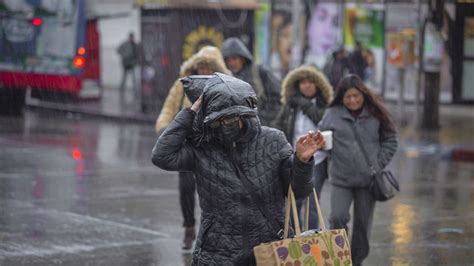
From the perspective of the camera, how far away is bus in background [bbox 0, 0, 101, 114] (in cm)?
2431

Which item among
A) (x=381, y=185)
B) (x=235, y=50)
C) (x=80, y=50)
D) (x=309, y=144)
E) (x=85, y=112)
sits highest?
(x=235, y=50)

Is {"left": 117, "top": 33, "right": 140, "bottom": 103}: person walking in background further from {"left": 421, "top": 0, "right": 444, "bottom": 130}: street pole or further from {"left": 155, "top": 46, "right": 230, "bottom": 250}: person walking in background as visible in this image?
{"left": 155, "top": 46, "right": 230, "bottom": 250}: person walking in background

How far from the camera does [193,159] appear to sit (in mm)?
5453

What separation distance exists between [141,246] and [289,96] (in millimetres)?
1884

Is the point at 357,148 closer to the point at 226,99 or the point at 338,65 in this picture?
the point at 226,99

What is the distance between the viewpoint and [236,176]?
5.27 m

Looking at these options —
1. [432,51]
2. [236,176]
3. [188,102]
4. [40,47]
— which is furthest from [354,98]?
[432,51]

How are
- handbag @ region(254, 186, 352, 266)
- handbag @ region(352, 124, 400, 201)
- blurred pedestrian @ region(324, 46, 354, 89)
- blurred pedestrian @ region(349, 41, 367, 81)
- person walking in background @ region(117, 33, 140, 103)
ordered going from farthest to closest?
person walking in background @ region(117, 33, 140, 103) → blurred pedestrian @ region(349, 41, 367, 81) → blurred pedestrian @ region(324, 46, 354, 89) → handbag @ region(352, 124, 400, 201) → handbag @ region(254, 186, 352, 266)

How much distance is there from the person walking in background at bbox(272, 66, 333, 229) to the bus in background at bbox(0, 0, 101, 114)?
15.6m

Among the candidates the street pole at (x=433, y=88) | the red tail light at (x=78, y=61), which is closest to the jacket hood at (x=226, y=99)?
the street pole at (x=433, y=88)

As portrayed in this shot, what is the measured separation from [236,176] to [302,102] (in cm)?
425

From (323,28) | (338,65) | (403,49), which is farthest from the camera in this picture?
(323,28)

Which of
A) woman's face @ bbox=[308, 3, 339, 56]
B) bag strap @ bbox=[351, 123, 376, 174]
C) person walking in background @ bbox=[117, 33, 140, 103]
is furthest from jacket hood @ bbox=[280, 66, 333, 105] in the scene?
person walking in background @ bbox=[117, 33, 140, 103]

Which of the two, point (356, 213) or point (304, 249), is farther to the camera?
point (356, 213)
